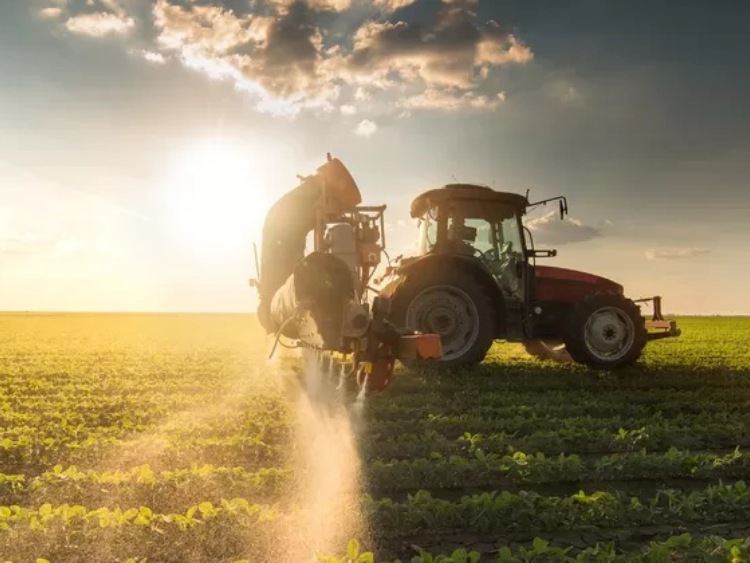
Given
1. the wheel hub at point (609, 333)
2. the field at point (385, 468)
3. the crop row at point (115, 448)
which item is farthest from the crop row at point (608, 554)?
the wheel hub at point (609, 333)

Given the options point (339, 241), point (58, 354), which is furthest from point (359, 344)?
point (58, 354)

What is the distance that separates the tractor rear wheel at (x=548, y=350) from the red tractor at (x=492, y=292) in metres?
0.22

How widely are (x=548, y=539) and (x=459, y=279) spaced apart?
6232mm

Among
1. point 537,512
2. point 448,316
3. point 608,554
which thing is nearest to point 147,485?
point 537,512

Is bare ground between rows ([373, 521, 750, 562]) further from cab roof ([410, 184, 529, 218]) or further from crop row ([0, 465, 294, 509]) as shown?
cab roof ([410, 184, 529, 218])

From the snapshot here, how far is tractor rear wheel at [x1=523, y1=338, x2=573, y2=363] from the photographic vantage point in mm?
11898

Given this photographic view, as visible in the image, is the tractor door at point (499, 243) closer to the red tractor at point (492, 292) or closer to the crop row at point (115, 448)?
the red tractor at point (492, 292)

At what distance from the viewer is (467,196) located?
11.0 metres

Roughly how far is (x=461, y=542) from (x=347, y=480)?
4.72 feet

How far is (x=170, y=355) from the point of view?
17734mm

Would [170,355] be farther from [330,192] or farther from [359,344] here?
[359,344]

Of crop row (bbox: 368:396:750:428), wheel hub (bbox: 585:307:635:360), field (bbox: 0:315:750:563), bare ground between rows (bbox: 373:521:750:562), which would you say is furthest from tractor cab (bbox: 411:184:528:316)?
bare ground between rows (bbox: 373:521:750:562)

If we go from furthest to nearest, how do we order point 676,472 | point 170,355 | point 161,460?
point 170,355 → point 161,460 → point 676,472

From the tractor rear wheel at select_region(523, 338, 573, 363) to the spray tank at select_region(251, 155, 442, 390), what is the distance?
316cm
